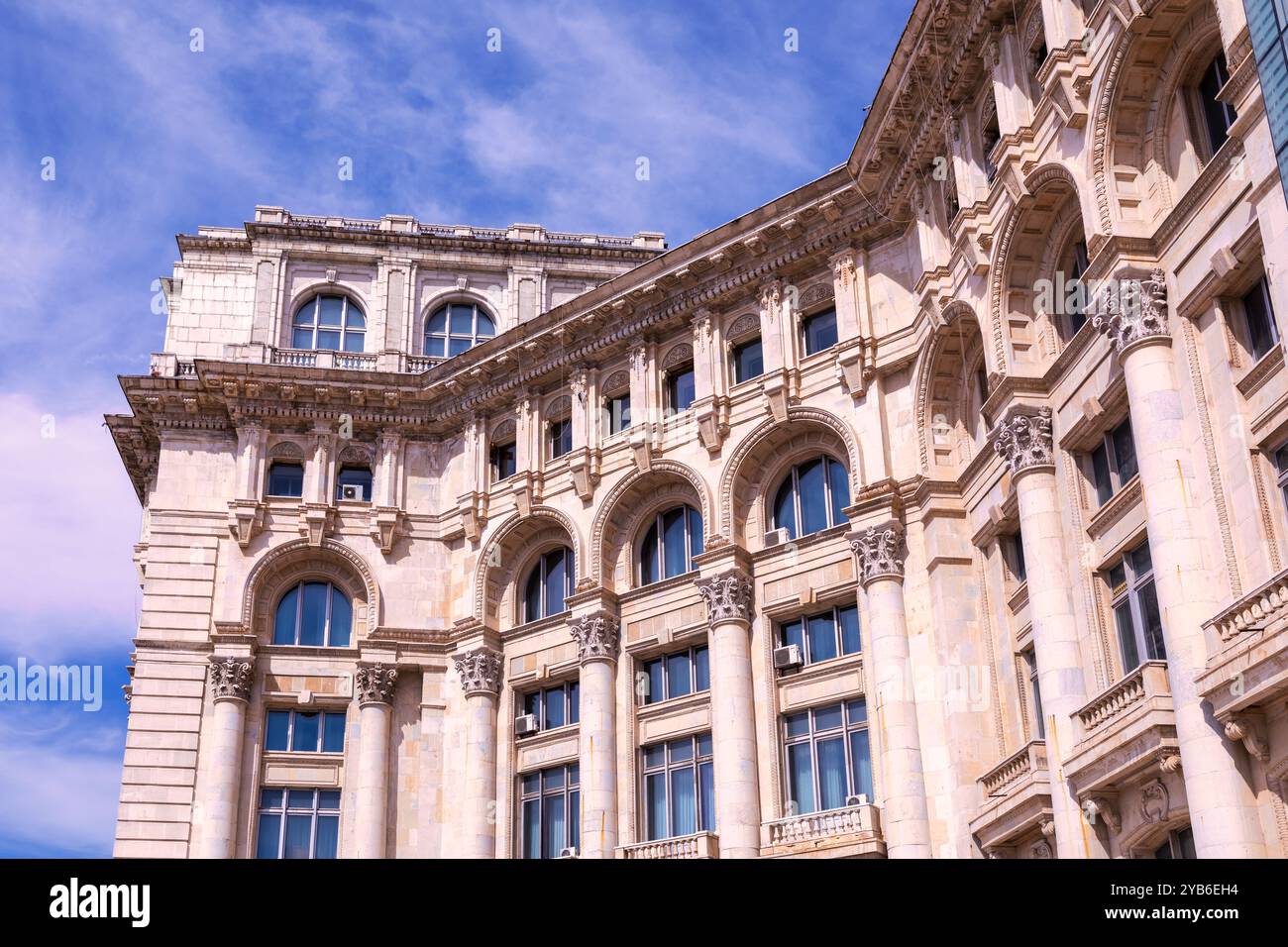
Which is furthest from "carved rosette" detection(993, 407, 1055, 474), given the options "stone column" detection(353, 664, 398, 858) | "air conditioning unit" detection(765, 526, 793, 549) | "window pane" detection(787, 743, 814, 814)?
"stone column" detection(353, 664, 398, 858)

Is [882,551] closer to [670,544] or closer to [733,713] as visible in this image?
[733,713]

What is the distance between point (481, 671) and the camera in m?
47.6

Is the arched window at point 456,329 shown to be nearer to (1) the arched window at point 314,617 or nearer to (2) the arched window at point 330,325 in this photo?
(2) the arched window at point 330,325

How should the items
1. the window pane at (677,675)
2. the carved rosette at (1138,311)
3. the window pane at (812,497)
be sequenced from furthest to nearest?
1. the window pane at (677,675)
2. the window pane at (812,497)
3. the carved rosette at (1138,311)

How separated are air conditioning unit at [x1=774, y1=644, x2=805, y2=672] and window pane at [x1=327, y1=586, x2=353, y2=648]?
15205 mm

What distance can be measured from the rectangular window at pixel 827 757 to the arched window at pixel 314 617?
16.1 metres

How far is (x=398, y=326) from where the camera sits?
54656 mm

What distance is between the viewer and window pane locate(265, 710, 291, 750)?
157ft

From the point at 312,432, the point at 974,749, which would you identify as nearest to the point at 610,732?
the point at 974,749

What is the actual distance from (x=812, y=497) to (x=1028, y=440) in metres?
10.1

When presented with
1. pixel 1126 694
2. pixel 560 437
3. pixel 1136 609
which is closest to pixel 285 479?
pixel 560 437

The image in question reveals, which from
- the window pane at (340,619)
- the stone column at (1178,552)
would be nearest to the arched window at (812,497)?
the stone column at (1178,552)

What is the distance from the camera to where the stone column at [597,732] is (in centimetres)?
4250
